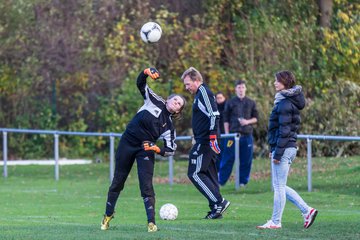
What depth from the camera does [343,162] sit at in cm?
2183

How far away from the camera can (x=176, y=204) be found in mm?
17422

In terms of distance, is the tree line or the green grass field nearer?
the green grass field

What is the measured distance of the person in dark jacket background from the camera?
12.6m

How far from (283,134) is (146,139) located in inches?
67.7

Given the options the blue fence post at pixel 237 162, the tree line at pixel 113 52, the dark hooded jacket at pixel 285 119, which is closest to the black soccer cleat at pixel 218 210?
the dark hooded jacket at pixel 285 119

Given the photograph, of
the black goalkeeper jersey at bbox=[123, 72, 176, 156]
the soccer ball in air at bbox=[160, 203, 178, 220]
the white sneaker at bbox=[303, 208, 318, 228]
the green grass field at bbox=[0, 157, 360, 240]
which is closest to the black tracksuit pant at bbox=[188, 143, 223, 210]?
the green grass field at bbox=[0, 157, 360, 240]

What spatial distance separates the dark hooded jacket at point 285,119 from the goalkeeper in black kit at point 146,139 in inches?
47.4

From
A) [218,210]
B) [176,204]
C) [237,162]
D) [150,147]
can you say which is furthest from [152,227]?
[237,162]

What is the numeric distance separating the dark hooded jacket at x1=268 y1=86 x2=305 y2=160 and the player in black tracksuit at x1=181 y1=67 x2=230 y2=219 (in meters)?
2.15

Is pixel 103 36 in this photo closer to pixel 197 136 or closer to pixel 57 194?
pixel 57 194

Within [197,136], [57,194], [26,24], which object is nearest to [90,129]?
[26,24]

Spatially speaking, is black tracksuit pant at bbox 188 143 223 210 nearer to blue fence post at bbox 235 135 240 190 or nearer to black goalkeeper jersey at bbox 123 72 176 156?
black goalkeeper jersey at bbox 123 72 176 156

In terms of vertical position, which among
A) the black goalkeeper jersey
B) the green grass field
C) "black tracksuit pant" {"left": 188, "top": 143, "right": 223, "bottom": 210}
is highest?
the black goalkeeper jersey

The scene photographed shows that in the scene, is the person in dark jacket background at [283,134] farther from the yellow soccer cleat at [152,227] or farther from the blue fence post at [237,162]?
the blue fence post at [237,162]
